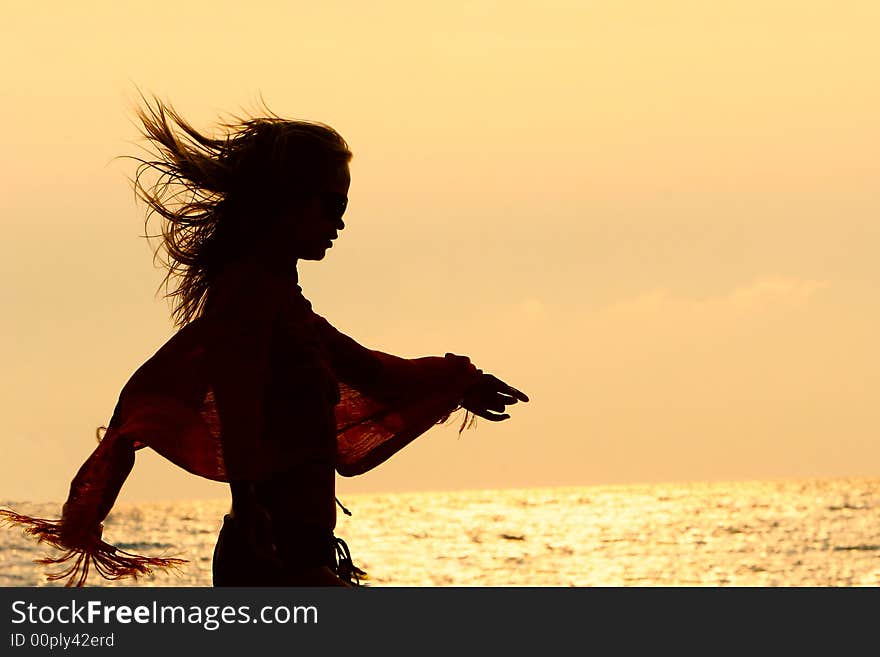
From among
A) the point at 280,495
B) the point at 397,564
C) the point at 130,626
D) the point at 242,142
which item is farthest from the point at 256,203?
the point at 397,564

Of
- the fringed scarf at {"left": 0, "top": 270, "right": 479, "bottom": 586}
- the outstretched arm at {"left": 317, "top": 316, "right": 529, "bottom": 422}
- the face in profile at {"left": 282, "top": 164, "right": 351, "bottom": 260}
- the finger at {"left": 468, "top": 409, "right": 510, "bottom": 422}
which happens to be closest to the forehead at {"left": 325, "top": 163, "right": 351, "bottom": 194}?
the face in profile at {"left": 282, "top": 164, "right": 351, "bottom": 260}

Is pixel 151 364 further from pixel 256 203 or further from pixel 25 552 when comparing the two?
pixel 25 552

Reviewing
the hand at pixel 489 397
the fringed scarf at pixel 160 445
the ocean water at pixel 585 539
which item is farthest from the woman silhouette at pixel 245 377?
the ocean water at pixel 585 539

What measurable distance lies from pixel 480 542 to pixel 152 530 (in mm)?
14726

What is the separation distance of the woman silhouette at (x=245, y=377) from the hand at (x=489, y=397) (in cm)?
83

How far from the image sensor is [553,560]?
56.8 meters

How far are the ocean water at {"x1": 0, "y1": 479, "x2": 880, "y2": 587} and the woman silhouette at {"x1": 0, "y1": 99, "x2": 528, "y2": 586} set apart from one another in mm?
31156

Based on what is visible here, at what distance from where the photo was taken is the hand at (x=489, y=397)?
629 centimetres

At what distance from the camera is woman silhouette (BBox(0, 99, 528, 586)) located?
520 centimetres

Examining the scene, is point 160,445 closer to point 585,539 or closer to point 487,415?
point 487,415

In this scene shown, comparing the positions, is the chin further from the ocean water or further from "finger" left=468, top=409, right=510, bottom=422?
the ocean water

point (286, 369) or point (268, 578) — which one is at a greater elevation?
point (286, 369)

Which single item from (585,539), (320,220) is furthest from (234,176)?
(585,539)

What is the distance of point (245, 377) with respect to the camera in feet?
17.0
